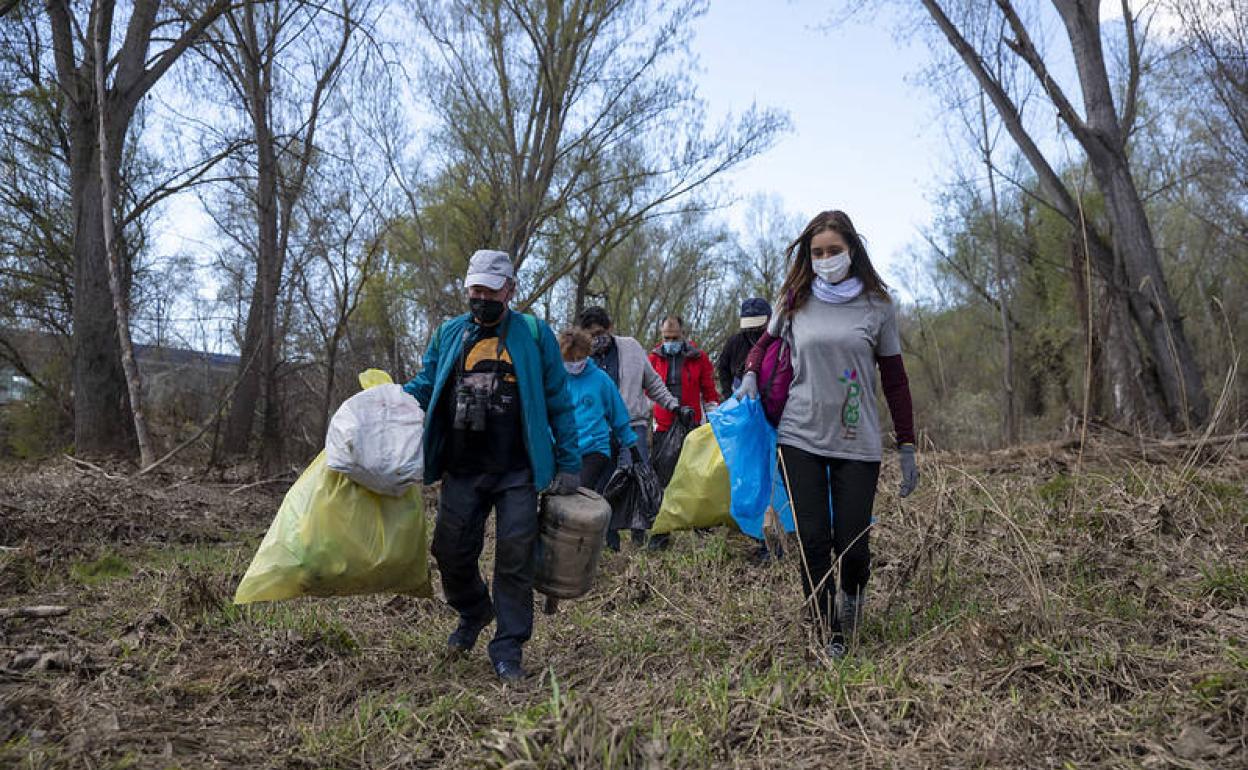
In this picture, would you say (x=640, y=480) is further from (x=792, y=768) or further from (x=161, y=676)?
(x=792, y=768)

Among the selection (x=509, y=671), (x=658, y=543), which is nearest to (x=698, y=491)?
(x=658, y=543)

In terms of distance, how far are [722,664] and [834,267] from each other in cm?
160

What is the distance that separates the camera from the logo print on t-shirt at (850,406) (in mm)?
3768

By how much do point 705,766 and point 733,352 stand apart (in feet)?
15.7

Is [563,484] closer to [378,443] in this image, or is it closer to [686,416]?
[378,443]

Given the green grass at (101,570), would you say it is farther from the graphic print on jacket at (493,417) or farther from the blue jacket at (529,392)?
the graphic print on jacket at (493,417)

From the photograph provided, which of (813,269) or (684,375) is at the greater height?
(813,269)

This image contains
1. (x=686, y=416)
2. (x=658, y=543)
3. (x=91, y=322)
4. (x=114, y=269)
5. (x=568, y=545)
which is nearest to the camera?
(x=568, y=545)

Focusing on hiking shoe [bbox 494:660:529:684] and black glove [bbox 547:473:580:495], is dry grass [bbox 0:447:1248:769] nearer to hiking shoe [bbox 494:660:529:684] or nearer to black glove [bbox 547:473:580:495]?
hiking shoe [bbox 494:660:529:684]

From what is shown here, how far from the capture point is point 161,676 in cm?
365

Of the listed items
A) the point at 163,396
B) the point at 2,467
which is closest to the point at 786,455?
the point at 2,467

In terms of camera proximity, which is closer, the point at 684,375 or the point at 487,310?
the point at 487,310

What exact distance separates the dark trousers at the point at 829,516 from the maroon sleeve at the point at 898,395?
224 mm

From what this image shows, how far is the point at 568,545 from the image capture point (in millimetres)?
3902
